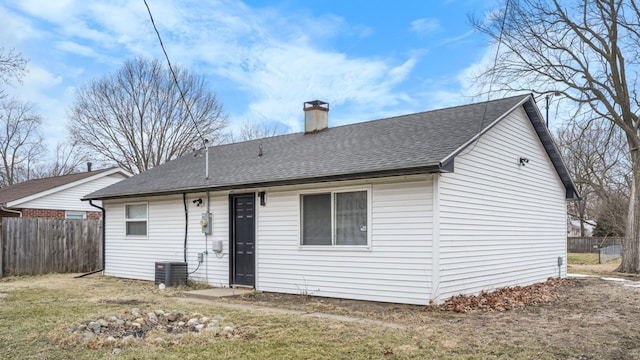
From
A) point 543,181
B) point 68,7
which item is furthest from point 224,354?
point 543,181

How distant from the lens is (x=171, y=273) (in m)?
12.5

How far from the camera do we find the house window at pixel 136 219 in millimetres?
14586

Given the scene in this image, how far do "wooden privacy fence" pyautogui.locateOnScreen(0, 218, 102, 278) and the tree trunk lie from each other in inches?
669

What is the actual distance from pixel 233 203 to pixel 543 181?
7616 mm

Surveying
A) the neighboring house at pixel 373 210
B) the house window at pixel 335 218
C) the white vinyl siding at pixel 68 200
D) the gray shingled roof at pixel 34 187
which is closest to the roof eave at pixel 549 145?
the neighboring house at pixel 373 210

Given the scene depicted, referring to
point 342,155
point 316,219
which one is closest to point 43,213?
point 316,219

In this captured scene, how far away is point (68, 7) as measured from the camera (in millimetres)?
9820

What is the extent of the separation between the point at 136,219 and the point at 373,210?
7.87 meters

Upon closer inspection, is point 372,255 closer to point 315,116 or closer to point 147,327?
point 147,327

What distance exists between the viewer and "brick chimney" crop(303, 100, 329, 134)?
15.0 metres

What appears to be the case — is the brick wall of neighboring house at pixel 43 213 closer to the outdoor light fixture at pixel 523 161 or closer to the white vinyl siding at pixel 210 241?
the white vinyl siding at pixel 210 241

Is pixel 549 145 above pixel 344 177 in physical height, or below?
above

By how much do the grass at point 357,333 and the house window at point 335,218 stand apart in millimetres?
1171

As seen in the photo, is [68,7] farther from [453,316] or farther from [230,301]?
[453,316]
